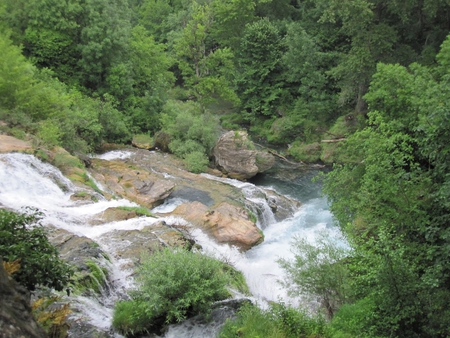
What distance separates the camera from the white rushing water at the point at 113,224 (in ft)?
41.3

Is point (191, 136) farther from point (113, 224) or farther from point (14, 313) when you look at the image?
point (14, 313)

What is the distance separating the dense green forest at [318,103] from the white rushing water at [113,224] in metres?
2.52

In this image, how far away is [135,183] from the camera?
1878cm

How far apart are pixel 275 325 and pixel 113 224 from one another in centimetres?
749

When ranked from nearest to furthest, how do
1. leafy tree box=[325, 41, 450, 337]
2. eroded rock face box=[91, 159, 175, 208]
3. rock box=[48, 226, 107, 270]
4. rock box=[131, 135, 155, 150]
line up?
1. leafy tree box=[325, 41, 450, 337]
2. rock box=[48, 226, 107, 270]
3. eroded rock face box=[91, 159, 175, 208]
4. rock box=[131, 135, 155, 150]

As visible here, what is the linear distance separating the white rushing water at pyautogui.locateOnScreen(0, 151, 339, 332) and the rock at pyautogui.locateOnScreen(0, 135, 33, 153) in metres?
0.42

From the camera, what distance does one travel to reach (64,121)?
20.1 m

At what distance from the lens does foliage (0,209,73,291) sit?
598 centimetres

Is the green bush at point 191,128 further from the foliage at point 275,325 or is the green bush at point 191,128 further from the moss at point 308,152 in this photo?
the foliage at point 275,325

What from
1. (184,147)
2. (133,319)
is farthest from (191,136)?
(133,319)

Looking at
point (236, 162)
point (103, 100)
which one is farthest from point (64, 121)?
point (236, 162)

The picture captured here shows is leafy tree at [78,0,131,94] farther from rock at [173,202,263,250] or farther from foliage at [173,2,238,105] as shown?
rock at [173,202,263,250]

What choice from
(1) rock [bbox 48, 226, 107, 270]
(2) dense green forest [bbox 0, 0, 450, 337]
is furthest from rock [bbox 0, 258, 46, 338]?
(2) dense green forest [bbox 0, 0, 450, 337]

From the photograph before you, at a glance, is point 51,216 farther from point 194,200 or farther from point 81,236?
point 194,200
